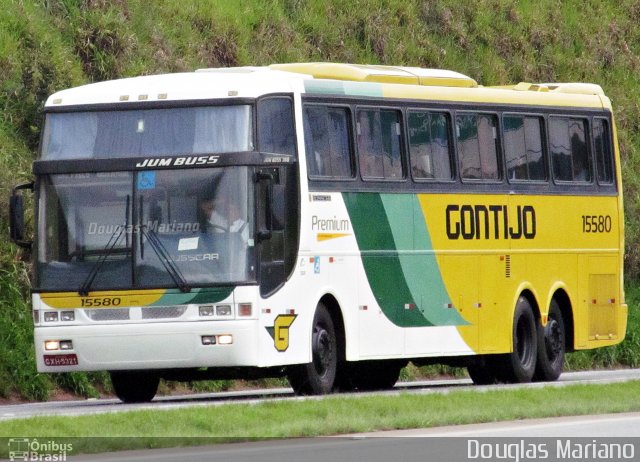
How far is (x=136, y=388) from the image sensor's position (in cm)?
2164

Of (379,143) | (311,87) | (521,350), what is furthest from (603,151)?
(311,87)

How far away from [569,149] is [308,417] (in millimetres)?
11180

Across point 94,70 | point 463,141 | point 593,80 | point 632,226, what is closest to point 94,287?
point 463,141

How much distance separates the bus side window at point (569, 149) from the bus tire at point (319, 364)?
579 cm

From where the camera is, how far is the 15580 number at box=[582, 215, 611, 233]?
2625 centimetres

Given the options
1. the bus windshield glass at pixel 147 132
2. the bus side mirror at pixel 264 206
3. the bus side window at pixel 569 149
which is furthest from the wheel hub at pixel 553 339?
the bus windshield glass at pixel 147 132

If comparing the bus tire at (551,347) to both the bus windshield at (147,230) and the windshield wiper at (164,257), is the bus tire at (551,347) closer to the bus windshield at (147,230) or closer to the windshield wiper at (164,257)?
the bus windshield at (147,230)

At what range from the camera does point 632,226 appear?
36875mm

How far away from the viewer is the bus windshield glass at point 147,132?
20.0m

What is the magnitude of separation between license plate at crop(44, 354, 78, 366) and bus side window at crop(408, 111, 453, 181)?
5.24 meters

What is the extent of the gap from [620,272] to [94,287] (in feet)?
32.8

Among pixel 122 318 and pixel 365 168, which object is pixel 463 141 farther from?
pixel 122 318

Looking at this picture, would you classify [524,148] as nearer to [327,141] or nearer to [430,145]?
[430,145]

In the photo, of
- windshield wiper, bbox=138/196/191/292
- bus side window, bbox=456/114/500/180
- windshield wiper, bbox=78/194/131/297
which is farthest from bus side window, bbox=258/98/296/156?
bus side window, bbox=456/114/500/180
